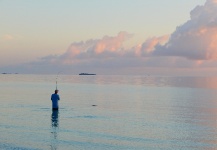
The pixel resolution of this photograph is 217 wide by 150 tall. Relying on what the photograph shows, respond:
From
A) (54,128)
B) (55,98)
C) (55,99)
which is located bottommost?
(54,128)

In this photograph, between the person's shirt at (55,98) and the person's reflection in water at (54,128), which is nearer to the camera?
the person's reflection in water at (54,128)

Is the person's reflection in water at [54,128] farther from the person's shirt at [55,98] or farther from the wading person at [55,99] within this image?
the person's shirt at [55,98]

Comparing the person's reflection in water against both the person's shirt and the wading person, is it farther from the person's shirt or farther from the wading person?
the person's shirt

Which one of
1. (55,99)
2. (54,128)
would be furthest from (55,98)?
(54,128)

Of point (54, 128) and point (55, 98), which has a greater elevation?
point (55, 98)

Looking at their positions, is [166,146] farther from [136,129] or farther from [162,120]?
[162,120]

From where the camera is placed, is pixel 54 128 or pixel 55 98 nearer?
pixel 54 128

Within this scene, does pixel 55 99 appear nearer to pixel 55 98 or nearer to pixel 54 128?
pixel 55 98

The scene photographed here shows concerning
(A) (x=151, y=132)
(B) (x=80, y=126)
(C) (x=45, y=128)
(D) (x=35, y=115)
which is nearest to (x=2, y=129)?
(C) (x=45, y=128)

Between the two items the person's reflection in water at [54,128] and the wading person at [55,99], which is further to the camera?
the wading person at [55,99]

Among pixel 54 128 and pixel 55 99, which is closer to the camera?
pixel 54 128

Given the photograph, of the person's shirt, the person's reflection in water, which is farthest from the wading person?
the person's reflection in water

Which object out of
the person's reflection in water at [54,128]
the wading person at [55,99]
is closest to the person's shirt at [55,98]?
the wading person at [55,99]

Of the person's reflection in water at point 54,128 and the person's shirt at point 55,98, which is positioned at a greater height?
the person's shirt at point 55,98
